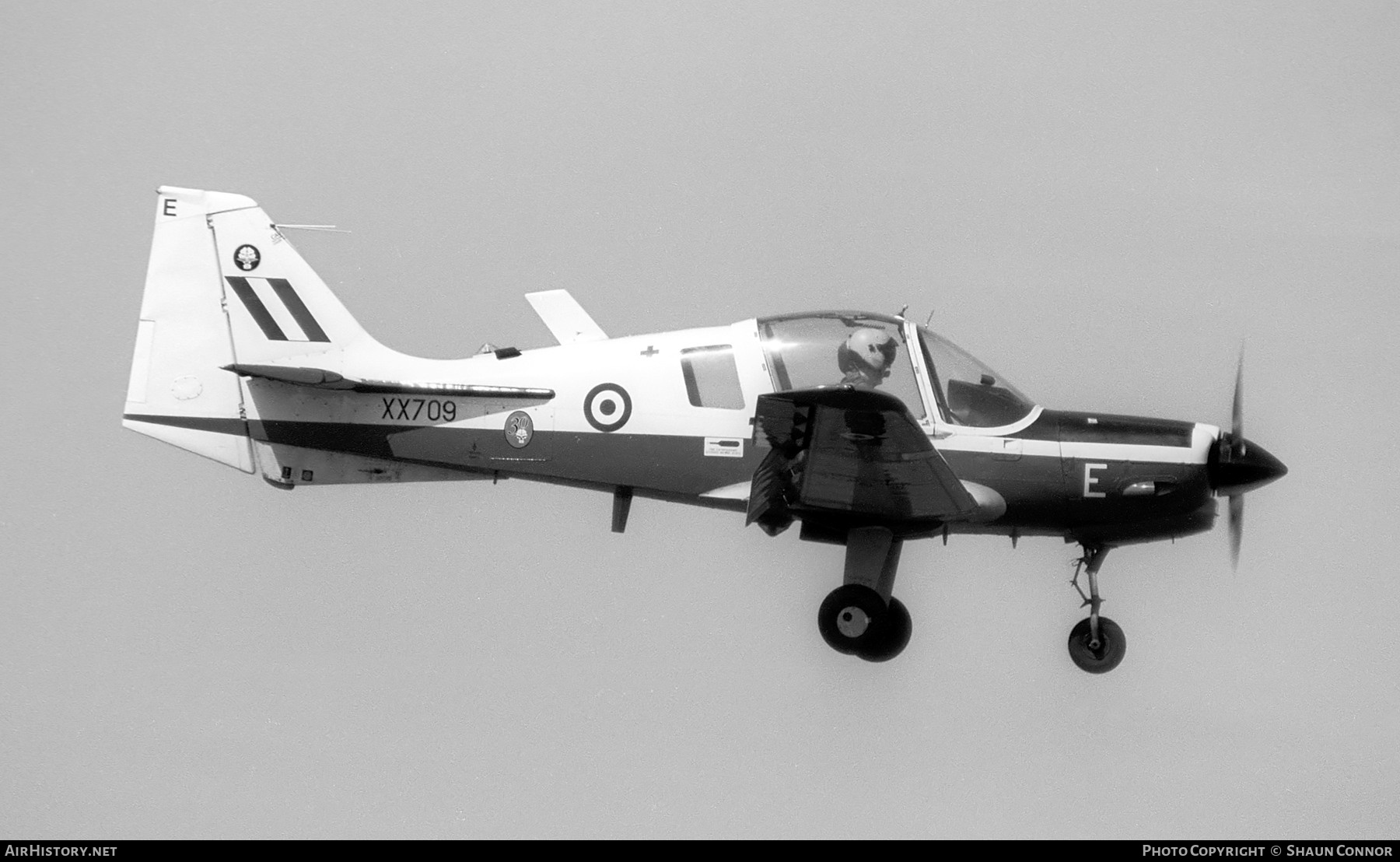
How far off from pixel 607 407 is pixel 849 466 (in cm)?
211

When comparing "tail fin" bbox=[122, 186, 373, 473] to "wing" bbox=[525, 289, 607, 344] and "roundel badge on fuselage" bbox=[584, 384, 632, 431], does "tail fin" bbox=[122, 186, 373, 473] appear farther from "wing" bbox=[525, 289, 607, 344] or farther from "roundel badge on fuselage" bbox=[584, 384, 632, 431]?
"roundel badge on fuselage" bbox=[584, 384, 632, 431]

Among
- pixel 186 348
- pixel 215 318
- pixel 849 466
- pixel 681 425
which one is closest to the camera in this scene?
pixel 849 466

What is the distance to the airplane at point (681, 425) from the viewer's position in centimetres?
1180

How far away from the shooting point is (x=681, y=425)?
39.5 feet

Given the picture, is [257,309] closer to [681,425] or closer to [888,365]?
[681,425]

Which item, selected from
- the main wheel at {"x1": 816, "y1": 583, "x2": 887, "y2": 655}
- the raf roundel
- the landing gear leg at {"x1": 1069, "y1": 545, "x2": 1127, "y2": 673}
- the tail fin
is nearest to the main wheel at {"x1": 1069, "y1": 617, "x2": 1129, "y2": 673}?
the landing gear leg at {"x1": 1069, "y1": 545, "x2": 1127, "y2": 673}

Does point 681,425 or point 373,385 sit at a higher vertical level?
point 373,385

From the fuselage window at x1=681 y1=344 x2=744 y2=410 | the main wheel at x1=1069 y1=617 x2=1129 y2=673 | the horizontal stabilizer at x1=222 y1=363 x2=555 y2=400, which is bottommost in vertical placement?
the main wheel at x1=1069 y1=617 x2=1129 y2=673

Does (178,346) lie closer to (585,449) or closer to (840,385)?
(585,449)

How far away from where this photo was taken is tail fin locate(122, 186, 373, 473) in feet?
41.0

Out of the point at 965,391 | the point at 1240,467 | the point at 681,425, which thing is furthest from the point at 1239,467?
the point at 681,425

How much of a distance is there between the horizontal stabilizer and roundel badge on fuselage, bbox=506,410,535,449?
15 cm

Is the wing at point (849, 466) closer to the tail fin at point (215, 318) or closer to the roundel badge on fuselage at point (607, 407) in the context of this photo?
the roundel badge on fuselage at point (607, 407)

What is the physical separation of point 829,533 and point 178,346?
213 inches
